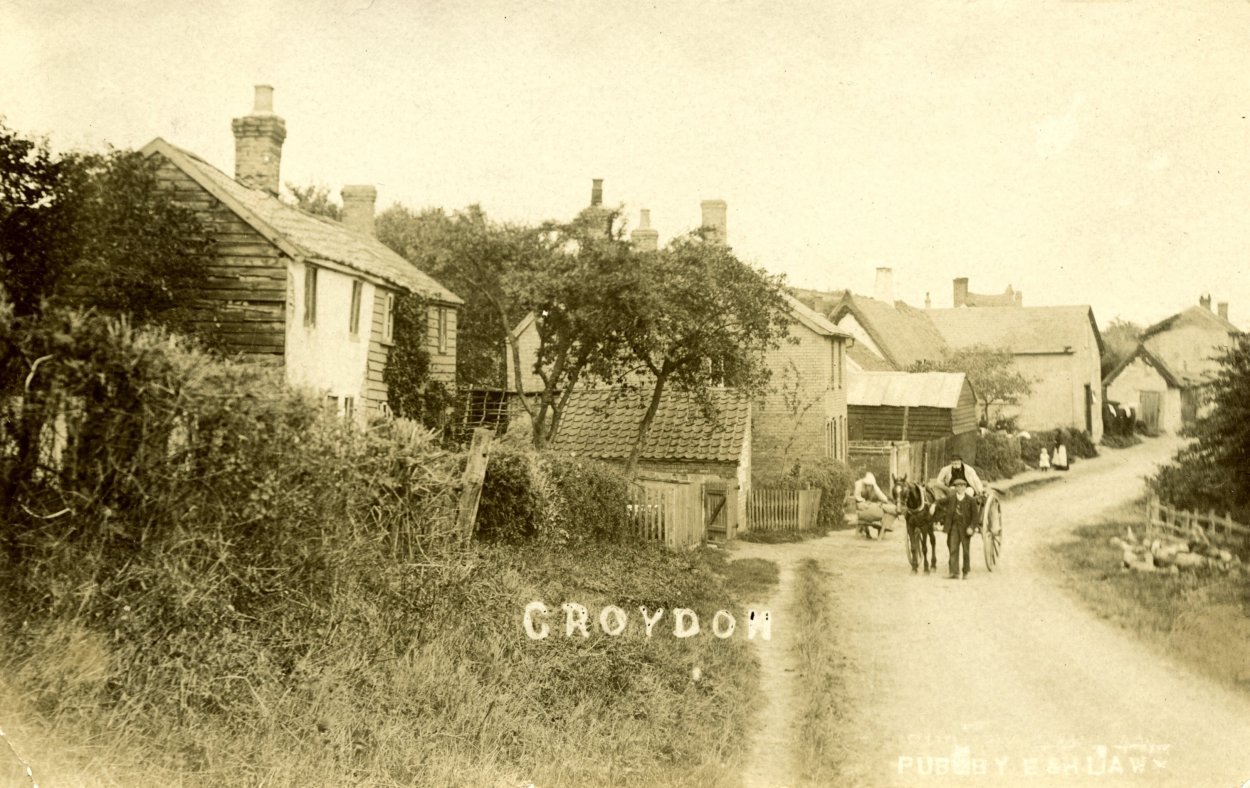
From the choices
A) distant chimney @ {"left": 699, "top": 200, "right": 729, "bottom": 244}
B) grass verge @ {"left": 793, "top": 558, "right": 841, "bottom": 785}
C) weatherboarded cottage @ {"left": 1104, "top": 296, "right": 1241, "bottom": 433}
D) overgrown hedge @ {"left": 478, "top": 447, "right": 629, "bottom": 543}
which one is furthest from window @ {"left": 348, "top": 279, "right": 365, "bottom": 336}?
weatherboarded cottage @ {"left": 1104, "top": 296, "right": 1241, "bottom": 433}

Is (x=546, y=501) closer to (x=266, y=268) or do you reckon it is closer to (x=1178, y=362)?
(x=266, y=268)

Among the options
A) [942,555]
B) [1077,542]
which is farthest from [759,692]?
[1077,542]

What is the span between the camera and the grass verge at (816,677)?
534 cm

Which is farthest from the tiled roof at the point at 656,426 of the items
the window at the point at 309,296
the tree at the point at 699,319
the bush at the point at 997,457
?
the window at the point at 309,296

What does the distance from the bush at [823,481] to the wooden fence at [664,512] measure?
115 centimetres

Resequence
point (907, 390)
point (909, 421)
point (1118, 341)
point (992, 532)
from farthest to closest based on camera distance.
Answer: point (907, 390) < point (909, 421) < point (1118, 341) < point (992, 532)

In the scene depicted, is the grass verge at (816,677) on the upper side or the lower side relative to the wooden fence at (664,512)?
lower

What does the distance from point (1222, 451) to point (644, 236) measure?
20.8ft

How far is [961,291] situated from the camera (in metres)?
8.93

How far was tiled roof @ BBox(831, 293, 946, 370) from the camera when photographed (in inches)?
661

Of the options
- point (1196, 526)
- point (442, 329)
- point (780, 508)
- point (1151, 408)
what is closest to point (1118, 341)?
point (1151, 408)

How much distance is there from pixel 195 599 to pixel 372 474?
1.42m

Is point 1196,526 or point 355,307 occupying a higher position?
point 355,307

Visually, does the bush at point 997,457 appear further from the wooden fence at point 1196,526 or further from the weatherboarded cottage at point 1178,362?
the wooden fence at point 1196,526
